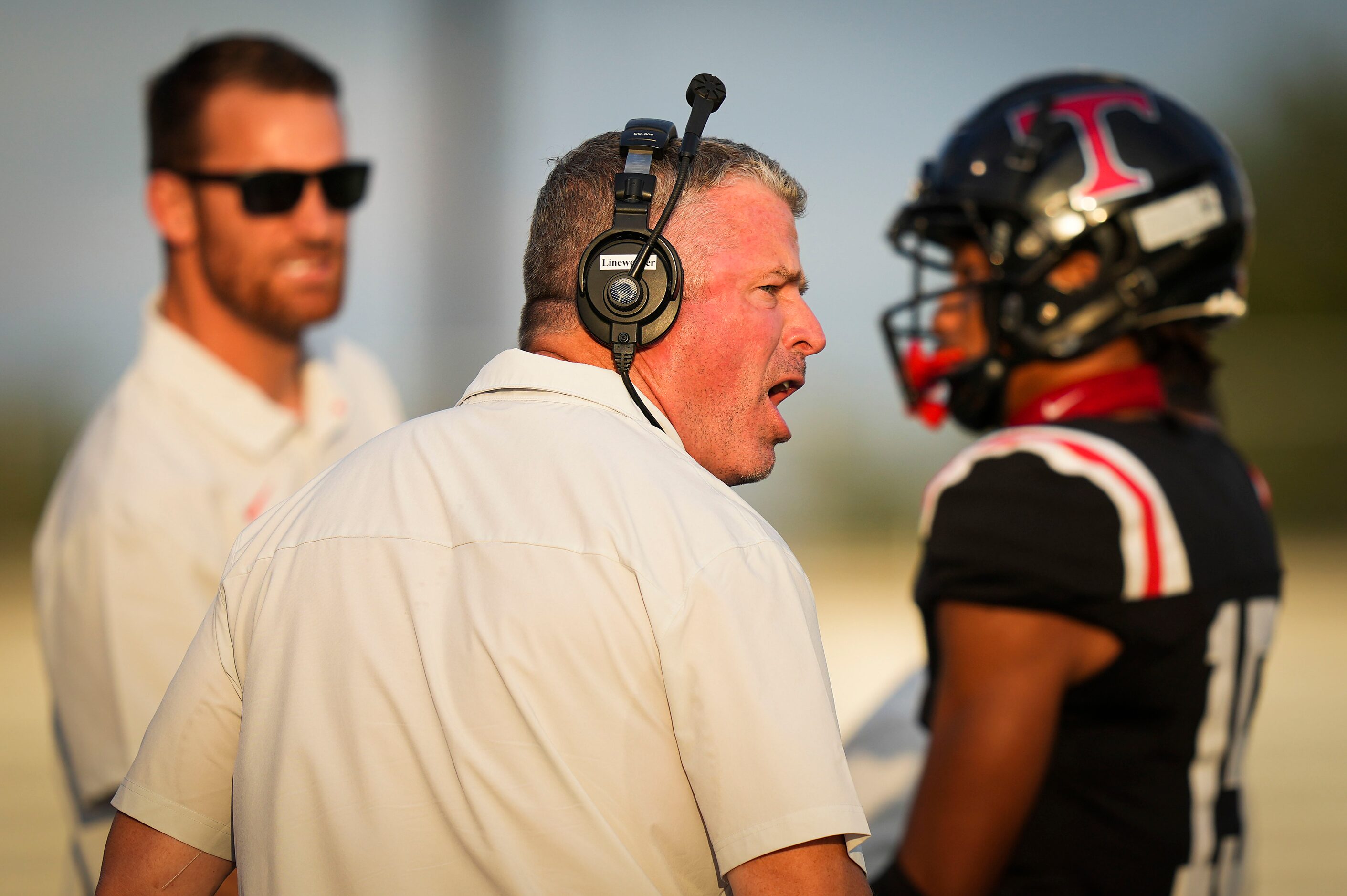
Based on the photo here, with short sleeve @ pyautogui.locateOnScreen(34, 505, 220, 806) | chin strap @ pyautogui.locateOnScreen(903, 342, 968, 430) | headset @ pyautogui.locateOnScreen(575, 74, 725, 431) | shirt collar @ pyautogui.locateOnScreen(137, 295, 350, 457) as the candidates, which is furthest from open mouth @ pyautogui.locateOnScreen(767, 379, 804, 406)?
shirt collar @ pyautogui.locateOnScreen(137, 295, 350, 457)

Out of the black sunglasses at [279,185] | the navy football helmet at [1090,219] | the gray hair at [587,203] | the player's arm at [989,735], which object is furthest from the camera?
the black sunglasses at [279,185]

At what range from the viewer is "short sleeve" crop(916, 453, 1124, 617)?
251 cm

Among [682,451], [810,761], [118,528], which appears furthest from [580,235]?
[118,528]

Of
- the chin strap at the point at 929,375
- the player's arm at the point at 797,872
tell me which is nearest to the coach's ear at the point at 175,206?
the chin strap at the point at 929,375

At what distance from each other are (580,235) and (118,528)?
1902 mm

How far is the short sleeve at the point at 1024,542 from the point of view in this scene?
2512 mm

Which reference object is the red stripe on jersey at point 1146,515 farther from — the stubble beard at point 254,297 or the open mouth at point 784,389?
the stubble beard at point 254,297

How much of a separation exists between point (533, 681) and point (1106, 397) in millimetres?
1977

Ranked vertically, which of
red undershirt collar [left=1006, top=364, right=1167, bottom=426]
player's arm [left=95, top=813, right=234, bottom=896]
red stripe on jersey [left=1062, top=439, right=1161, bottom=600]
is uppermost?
red undershirt collar [left=1006, top=364, right=1167, bottom=426]

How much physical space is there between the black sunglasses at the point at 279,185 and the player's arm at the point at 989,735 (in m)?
2.60

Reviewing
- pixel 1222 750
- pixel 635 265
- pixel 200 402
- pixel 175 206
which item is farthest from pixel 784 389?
pixel 175 206

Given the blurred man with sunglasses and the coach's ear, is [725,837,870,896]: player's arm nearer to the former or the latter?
the blurred man with sunglasses

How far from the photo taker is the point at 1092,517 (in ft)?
8.42

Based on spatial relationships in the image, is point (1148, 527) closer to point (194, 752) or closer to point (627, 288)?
point (627, 288)
